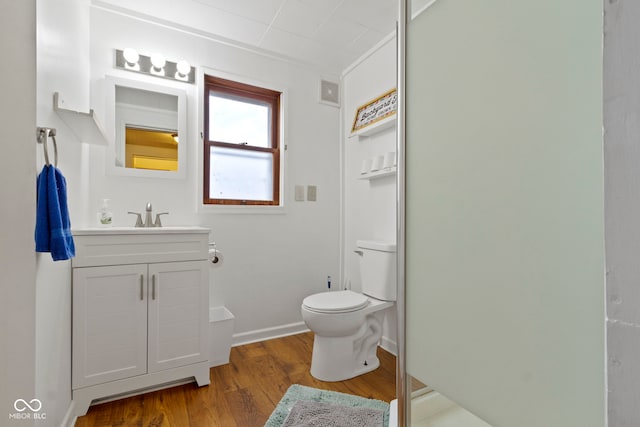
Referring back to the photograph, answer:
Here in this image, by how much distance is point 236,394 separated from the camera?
1641mm

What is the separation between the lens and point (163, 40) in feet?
6.91

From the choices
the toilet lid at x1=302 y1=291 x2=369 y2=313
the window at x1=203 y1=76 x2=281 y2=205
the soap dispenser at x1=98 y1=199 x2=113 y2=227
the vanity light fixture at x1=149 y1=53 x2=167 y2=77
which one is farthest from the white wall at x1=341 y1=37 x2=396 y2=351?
the soap dispenser at x1=98 y1=199 x2=113 y2=227

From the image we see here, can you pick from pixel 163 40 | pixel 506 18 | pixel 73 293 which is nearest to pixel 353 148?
pixel 163 40

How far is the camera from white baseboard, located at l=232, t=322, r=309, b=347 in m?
2.28

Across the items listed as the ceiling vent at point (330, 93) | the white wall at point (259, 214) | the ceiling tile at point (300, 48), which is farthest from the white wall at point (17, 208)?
the ceiling vent at point (330, 93)

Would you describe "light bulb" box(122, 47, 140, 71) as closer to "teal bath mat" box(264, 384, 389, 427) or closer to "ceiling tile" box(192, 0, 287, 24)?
"ceiling tile" box(192, 0, 287, 24)

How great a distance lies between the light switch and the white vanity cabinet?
3.46 ft

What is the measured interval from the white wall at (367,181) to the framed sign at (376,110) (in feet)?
0.21

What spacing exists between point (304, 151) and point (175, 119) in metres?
1.02

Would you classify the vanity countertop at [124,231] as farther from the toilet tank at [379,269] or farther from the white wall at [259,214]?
the toilet tank at [379,269]

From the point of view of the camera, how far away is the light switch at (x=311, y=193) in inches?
103

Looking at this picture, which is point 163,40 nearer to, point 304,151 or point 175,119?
point 175,119

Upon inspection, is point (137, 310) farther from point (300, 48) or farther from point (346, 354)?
point (300, 48)

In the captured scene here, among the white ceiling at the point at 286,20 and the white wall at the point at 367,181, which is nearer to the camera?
the white ceiling at the point at 286,20
